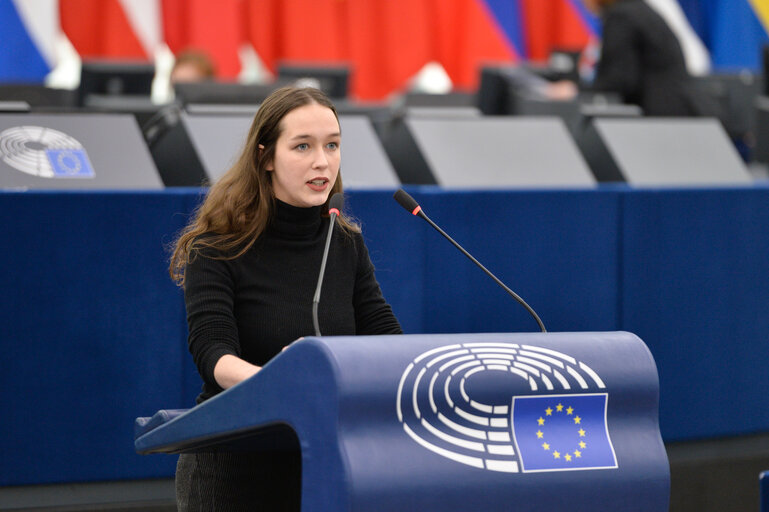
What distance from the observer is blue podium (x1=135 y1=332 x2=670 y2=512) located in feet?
5.19

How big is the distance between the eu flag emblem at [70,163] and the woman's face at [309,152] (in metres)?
1.17

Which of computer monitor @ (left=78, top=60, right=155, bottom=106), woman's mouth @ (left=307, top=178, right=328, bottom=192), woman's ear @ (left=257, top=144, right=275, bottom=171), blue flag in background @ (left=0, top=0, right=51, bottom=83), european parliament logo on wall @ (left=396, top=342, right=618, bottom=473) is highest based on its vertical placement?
blue flag in background @ (left=0, top=0, right=51, bottom=83)

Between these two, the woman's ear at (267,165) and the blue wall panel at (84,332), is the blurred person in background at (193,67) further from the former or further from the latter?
the woman's ear at (267,165)

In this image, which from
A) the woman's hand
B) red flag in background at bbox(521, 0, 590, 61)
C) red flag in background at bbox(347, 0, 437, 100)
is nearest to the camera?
the woman's hand

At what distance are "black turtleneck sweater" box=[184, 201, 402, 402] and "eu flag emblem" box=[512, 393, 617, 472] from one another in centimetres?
55

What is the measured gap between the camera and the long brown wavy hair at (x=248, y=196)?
2.14 meters

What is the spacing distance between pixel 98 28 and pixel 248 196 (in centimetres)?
816

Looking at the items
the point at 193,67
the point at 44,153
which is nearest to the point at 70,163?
the point at 44,153

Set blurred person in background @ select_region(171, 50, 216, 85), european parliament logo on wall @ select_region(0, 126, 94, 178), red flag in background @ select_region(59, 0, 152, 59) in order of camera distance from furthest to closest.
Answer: red flag in background @ select_region(59, 0, 152, 59), blurred person in background @ select_region(171, 50, 216, 85), european parliament logo on wall @ select_region(0, 126, 94, 178)

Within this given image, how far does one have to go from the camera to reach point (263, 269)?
2146mm

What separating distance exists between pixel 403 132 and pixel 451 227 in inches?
27.9

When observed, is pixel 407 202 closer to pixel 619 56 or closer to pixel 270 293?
pixel 270 293

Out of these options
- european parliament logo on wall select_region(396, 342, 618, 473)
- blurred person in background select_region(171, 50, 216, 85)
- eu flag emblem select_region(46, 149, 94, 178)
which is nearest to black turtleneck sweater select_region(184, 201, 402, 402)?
european parliament logo on wall select_region(396, 342, 618, 473)

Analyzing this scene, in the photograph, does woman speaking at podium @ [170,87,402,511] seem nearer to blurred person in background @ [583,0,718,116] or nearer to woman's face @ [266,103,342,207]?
woman's face @ [266,103,342,207]
